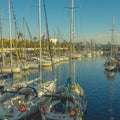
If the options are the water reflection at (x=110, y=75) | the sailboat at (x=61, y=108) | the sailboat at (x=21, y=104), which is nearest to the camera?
the sailboat at (x=61, y=108)

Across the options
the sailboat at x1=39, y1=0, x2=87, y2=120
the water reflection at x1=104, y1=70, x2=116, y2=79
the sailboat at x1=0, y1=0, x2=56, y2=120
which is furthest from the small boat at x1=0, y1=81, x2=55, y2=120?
the water reflection at x1=104, y1=70, x2=116, y2=79

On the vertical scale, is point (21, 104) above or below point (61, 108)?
above

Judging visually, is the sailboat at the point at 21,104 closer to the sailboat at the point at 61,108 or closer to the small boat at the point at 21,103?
the small boat at the point at 21,103

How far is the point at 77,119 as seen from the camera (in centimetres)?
2359

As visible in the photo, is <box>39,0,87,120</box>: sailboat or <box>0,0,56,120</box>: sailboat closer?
<box>39,0,87,120</box>: sailboat

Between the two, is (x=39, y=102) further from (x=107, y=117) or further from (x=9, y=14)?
(x=9, y=14)

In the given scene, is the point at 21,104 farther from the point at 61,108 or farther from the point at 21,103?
the point at 61,108

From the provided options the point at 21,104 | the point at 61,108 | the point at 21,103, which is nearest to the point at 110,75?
the point at 61,108

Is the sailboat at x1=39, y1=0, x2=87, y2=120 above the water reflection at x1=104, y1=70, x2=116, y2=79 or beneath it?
above

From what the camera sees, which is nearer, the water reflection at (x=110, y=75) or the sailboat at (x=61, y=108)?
the sailboat at (x=61, y=108)

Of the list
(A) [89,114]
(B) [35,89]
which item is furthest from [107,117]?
(B) [35,89]

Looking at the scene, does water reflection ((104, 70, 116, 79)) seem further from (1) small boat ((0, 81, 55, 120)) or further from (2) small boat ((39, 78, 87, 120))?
(2) small boat ((39, 78, 87, 120))

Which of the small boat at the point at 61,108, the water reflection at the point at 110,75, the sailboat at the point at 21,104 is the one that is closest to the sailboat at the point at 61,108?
the small boat at the point at 61,108

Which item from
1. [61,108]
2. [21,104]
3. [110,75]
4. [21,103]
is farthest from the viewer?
[110,75]
